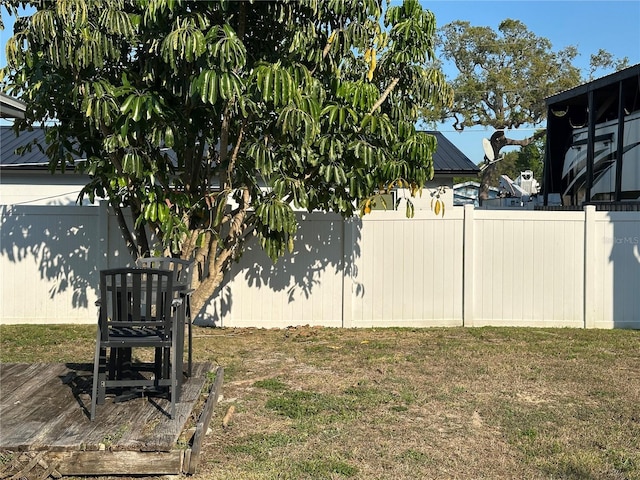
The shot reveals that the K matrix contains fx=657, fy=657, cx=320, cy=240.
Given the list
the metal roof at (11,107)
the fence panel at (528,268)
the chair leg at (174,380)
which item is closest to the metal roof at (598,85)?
the fence panel at (528,268)

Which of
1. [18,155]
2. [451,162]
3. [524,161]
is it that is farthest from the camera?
[524,161]

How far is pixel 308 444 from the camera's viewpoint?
4.45m

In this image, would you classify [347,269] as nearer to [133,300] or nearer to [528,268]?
[528,268]

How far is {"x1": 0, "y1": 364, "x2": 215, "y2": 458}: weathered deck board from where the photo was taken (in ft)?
12.9

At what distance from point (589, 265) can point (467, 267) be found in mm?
1649

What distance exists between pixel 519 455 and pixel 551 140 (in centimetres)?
1150

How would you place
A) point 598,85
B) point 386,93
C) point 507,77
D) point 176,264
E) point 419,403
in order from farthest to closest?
1. point 507,77
2. point 598,85
3. point 386,93
4. point 176,264
5. point 419,403

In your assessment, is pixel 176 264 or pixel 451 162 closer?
pixel 176 264

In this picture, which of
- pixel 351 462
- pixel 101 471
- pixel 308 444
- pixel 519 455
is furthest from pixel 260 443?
pixel 519 455

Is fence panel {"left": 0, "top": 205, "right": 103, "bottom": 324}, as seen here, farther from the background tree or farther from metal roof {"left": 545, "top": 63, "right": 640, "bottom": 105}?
the background tree

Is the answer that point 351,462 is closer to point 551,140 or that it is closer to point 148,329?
point 148,329

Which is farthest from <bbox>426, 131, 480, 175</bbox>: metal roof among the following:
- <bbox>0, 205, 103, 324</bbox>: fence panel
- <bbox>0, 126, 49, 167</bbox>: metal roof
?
<bbox>0, 126, 49, 167</bbox>: metal roof

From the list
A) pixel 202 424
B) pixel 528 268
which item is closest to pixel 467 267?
pixel 528 268

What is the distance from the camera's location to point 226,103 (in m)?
6.75
